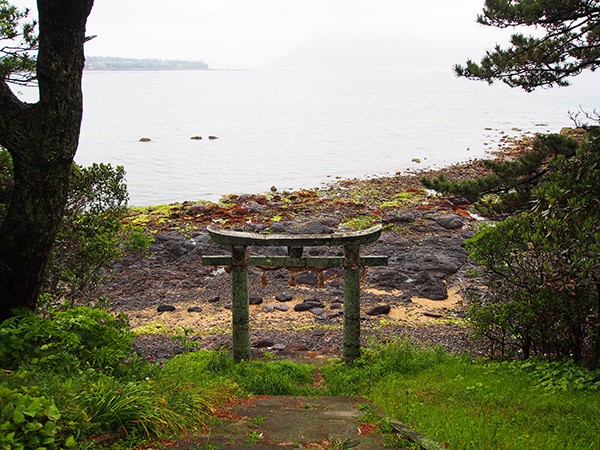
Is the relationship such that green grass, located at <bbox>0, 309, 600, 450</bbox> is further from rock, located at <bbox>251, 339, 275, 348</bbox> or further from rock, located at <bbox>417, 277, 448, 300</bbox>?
rock, located at <bbox>417, 277, 448, 300</bbox>

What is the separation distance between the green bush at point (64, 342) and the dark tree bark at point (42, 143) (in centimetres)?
60

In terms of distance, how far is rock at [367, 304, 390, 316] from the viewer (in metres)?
13.6

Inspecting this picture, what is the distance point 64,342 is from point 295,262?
4283 millimetres

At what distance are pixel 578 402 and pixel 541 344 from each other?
2.13 meters

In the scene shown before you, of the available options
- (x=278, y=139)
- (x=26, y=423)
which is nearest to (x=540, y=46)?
(x=26, y=423)

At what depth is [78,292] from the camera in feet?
28.9

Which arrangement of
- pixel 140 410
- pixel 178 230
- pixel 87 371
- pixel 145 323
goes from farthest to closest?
pixel 178 230 → pixel 145 323 → pixel 87 371 → pixel 140 410

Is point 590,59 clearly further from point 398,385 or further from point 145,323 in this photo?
point 145,323

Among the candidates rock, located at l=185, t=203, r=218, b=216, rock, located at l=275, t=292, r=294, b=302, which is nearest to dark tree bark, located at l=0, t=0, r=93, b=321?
rock, located at l=275, t=292, r=294, b=302

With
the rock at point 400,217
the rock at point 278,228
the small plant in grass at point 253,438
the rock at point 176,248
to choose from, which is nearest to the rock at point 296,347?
the small plant in grass at point 253,438

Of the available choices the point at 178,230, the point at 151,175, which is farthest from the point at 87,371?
the point at 151,175

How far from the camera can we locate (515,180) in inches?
464

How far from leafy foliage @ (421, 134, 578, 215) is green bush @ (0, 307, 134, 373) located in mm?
8835

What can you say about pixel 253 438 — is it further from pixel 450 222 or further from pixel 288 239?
pixel 450 222
